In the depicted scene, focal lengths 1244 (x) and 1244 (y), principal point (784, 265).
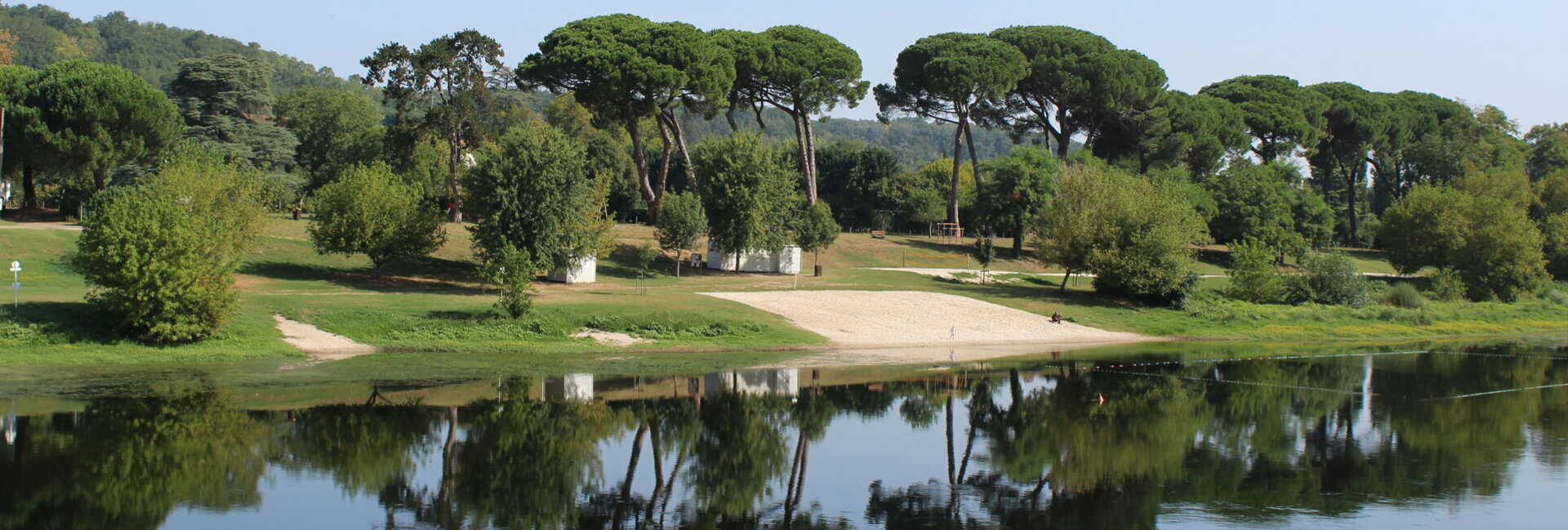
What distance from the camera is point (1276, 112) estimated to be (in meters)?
106

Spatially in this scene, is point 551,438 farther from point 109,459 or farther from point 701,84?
point 701,84

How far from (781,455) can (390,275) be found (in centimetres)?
3322

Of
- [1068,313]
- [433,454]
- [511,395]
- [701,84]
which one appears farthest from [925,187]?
[433,454]

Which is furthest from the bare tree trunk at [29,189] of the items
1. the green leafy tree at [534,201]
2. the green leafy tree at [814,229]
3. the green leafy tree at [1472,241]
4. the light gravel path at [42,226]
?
the green leafy tree at [1472,241]

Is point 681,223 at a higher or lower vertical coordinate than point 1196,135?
lower

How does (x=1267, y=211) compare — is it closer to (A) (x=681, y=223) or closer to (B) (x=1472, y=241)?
(B) (x=1472, y=241)

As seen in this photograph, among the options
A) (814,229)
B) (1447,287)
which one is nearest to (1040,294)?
(814,229)

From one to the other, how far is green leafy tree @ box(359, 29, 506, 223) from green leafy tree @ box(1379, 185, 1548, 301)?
59.1 m

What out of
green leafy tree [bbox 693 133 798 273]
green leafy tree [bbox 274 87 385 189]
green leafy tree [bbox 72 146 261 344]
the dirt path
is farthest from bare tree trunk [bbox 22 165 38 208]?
the dirt path

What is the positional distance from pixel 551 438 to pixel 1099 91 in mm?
70401

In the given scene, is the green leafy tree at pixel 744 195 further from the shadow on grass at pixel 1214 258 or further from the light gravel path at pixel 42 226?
the shadow on grass at pixel 1214 258

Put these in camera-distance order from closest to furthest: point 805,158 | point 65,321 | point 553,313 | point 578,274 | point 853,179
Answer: point 65,321
point 553,313
point 578,274
point 805,158
point 853,179

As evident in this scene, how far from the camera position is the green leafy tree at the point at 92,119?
210 feet

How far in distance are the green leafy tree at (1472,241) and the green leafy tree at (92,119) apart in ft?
250
